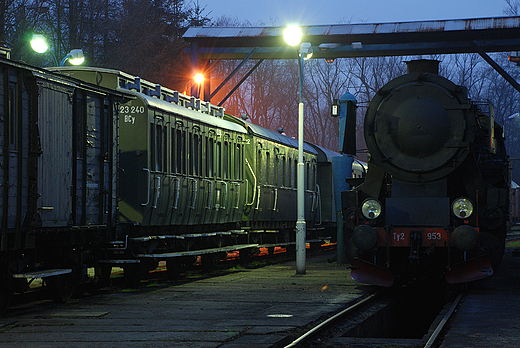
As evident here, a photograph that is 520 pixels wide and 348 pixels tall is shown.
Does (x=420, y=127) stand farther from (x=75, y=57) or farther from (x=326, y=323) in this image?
(x=75, y=57)

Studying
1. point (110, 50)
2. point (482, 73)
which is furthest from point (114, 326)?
point (482, 73)

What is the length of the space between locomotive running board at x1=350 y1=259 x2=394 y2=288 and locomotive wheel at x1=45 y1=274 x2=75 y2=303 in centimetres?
473

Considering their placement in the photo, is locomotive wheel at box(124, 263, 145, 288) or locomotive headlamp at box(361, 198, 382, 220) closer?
locomotive headlamp at box(361, 198, 382, 220)

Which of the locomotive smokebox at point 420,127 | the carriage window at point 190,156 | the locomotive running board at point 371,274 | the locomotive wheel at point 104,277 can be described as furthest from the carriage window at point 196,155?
the locomotive running board at point 371,274

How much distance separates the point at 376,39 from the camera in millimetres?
24031

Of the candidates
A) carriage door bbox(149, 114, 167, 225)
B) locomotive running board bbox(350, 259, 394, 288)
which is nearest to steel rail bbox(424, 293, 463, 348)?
locomotive running board bbox(350, 259, 394, 288)

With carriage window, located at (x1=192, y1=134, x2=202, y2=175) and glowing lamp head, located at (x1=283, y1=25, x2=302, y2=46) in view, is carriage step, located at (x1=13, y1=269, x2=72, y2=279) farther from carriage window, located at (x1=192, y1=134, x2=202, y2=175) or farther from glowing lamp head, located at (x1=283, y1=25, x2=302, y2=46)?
glowing lamp head, located at (x1=283, y1=25, x2=302, y2=46)

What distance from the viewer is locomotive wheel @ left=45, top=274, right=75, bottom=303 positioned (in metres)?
10.9

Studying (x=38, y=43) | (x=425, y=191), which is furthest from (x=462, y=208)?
(x=38, y=43)

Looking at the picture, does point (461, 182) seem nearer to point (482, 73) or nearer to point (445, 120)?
point (445, 120)

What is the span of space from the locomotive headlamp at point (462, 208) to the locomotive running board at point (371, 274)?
154cm

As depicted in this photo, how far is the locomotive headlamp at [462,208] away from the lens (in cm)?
1226

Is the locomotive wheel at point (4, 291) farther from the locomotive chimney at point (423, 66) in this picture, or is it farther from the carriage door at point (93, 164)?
the locomotive chimney at point (423, 66)

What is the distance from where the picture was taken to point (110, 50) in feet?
98.5
